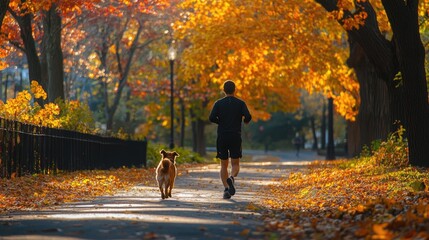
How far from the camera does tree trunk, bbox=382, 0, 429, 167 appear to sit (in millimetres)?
20453

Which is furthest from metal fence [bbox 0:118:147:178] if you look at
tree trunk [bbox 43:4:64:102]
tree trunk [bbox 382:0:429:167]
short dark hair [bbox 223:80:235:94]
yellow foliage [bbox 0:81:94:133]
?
tree trunk [bbox 382:0:429:167]

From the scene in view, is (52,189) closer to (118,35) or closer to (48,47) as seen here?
(48,47)

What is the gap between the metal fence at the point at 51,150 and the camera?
2023 centimetres

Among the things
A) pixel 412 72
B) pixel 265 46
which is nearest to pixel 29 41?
pixel 265 46

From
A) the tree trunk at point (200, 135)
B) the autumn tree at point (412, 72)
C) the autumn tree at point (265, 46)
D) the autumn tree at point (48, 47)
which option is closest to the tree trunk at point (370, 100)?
the autumn tree at point (265, 46)

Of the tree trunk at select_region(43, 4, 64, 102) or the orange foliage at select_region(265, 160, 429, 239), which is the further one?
the tree trunk at select_region(43, 4, 64, 102)

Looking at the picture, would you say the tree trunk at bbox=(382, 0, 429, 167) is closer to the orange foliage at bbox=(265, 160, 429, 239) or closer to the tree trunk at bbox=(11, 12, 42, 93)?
the orange foliage at bbox=(265, 160, 429, 239)

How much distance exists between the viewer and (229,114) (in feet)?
55.4

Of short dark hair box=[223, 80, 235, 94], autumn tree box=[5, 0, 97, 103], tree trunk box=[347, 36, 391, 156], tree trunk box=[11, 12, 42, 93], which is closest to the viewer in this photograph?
short dark hair box=[223, 80, 235, 94]

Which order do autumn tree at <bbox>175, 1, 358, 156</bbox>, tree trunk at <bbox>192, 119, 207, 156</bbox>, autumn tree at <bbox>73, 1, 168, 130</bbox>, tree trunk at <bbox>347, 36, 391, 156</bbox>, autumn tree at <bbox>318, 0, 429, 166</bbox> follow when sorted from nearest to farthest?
autumn tree at <bbox>318, 0, 429, 166</bbox> < tree trunk at <bbox>347, 36, 391, 156</bbox> < autumn tree at <bbox>175, 1, 358, 156</bbox> < autumn tree at <bbox>73, 1, 168, 130</bbox> < tree trunk at <bbox>192, 119, 207, 156</bbox>

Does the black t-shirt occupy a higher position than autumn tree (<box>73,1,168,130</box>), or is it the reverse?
autumn tree (<box>73,1,168,130</box>)

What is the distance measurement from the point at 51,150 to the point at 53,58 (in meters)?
8.03

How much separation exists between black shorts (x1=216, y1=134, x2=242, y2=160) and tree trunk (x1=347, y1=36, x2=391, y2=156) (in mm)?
14268

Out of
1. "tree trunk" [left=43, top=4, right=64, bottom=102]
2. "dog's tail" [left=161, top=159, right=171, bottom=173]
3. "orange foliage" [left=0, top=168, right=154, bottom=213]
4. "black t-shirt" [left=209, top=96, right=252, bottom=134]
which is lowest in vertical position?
"orange foliage" [left=0, top=168, right=154, bottom=213]
